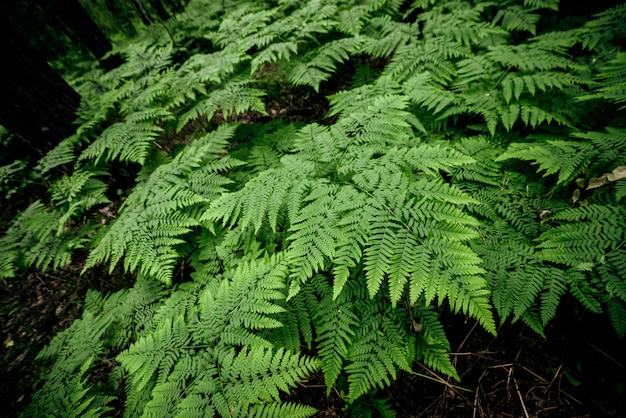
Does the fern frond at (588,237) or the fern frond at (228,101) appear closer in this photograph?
the fern frond at (588,237)

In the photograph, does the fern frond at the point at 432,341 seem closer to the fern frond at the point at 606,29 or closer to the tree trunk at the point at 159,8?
the fern frond at the point at 606,29

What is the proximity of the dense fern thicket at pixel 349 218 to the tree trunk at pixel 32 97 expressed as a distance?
1.02ft

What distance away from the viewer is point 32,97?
3713mm

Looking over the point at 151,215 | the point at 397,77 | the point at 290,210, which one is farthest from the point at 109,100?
the point at 397,77

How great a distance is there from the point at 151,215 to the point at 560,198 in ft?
13.7

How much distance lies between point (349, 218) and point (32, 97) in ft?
15.9

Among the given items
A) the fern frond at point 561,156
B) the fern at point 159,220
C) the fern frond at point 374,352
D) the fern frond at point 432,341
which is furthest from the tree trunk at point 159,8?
the fern frond at point 432,341

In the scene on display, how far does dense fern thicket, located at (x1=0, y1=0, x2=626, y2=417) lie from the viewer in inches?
75.8

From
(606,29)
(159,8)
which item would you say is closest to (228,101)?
(606,29)

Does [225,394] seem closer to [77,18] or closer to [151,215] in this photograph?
[151,215]

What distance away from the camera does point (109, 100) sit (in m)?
3.91

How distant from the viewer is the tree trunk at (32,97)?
355 cm

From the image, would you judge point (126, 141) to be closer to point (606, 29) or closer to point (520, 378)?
point (520, 378)

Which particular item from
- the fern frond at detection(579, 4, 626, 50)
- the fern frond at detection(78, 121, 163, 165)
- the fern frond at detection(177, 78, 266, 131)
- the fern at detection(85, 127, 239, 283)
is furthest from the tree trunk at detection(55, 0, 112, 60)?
the fern frond at detection(579, 4, 626, 50)
